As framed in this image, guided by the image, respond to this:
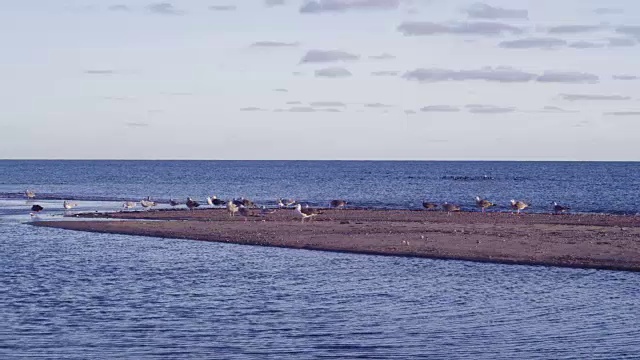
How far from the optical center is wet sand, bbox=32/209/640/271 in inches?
1250

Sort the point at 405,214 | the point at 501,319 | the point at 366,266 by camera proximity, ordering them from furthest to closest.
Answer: the point at 405,214 < the point at 366,266 < the point at 501,319

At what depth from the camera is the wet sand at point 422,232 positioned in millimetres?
31758

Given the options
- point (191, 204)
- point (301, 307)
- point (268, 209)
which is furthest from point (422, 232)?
point (191, 204)

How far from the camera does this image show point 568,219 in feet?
161

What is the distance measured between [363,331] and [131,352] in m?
4.73

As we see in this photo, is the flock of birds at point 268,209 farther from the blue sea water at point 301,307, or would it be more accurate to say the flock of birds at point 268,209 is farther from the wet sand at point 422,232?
the blue sea water at point 301,307

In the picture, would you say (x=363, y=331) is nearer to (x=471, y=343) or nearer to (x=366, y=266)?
(x=471, y=343)

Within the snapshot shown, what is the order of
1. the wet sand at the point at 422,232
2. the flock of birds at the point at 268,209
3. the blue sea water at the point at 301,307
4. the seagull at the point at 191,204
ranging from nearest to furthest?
the blue sea water at the point at 301,307 < the wet sand at the point at 422,232 < the flock of birds at the point at 268,209 < the seagull at the point at 191,204

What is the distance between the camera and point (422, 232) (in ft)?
131

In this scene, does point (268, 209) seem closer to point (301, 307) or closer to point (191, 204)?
point (191, 204)

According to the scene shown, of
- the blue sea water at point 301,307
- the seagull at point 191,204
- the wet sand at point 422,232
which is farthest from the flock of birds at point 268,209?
the blue sea water at point 301,307

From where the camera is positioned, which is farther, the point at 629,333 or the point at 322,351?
the point at 629,333

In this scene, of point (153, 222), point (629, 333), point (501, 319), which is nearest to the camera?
point (629, 333)

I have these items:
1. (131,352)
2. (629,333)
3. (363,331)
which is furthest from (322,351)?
(629,333)
